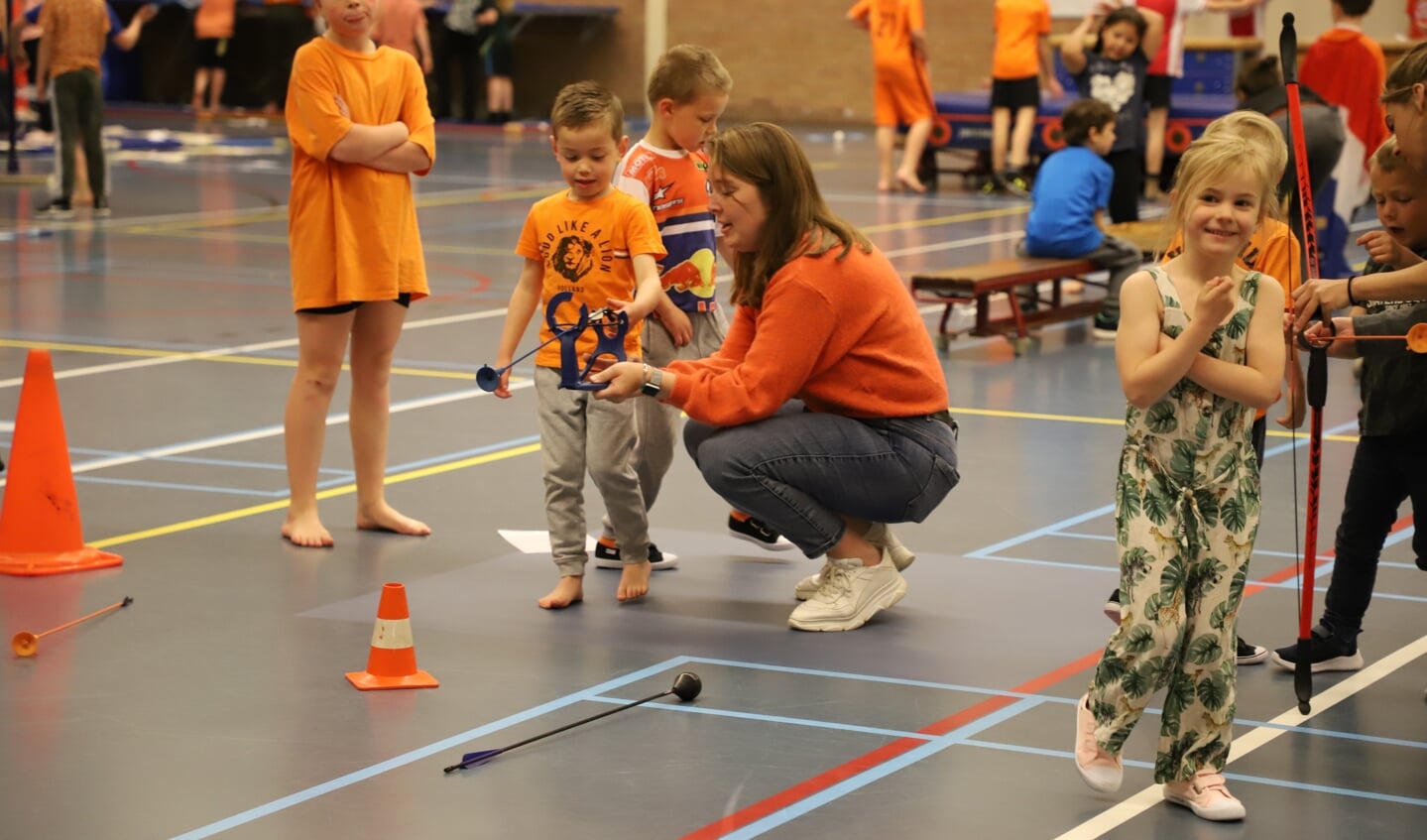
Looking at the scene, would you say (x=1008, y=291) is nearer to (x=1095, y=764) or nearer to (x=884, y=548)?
(x=884, y=548)

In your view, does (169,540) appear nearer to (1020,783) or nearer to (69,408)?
(69,408)

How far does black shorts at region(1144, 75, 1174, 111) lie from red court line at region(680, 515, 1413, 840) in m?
12.5

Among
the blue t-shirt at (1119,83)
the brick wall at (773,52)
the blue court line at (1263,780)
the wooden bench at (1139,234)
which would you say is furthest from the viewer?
the brick wall at (773,52)

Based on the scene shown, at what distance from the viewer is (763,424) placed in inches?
219

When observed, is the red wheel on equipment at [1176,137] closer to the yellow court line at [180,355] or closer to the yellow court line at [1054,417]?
the yellow court line at [1054,417]

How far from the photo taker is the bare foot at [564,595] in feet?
18.9

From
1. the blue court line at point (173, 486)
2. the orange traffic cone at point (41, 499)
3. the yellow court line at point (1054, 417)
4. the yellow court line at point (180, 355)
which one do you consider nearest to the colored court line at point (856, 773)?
the orange traffic cone at point (41, 499)

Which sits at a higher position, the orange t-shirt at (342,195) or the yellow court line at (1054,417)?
the orange t-shirt at (342,195)

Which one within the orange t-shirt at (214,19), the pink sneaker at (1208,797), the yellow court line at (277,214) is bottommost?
the pink sneaker at (1208,797)

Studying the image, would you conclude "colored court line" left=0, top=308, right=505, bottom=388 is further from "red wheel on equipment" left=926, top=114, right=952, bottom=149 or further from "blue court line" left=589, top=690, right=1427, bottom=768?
"red wheel on equipment" left=926, top=114, right=952, bottom=149

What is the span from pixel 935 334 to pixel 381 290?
18.0 ft

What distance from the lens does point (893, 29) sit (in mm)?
18984

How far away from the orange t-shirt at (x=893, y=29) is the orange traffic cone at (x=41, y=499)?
1362 cm

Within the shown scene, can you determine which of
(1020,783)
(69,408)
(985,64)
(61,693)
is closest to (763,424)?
(1020,783)
